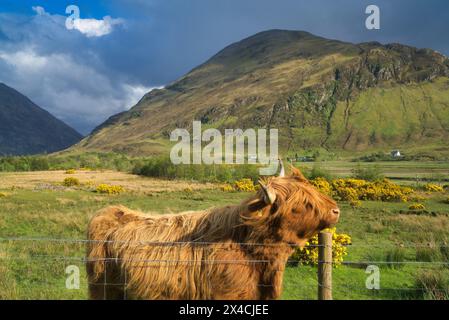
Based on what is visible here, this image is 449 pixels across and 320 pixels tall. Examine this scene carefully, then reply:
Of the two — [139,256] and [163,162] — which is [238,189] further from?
[139,256]

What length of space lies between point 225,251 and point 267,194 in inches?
36.9

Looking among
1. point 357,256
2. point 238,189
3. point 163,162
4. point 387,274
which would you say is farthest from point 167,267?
point 163,162

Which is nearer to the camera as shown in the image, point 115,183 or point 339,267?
point 339,267

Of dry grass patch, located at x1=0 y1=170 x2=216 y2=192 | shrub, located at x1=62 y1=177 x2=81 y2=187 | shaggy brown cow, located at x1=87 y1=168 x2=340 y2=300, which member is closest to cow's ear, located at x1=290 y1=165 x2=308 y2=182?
shaggy brown cow, located at x1=87 y1=168 x2=340 y2=300

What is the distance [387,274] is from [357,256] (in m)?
2.43

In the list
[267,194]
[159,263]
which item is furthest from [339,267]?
[159,263]

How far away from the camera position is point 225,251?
5473 mm

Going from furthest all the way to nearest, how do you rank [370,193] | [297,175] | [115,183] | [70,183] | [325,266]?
[115,183] < [70,183] < [370,193] < [325,266] < [297,175]

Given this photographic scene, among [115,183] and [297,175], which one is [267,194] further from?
[115,183]

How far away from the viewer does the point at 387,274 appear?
39.8 feet

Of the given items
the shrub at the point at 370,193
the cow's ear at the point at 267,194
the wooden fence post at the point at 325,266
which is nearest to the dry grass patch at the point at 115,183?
the shrub at the point at 370,193

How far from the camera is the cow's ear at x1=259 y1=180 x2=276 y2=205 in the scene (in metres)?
5.22

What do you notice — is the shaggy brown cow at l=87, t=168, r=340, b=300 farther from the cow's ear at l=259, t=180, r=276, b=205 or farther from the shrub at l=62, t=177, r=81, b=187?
the shrub at l=62, t=177, r=81, b=187

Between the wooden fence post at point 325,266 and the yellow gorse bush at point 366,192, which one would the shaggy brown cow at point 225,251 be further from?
the yellow gorse bush at point 366,192
